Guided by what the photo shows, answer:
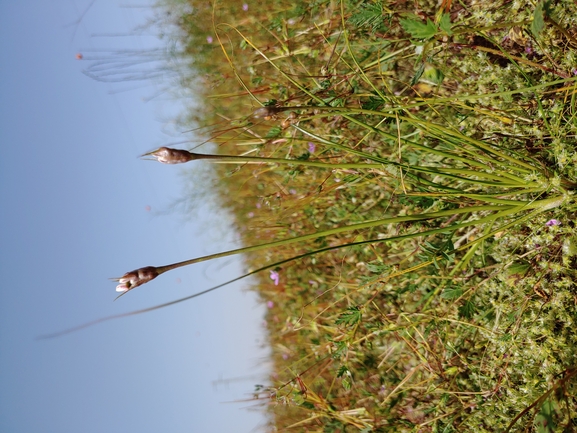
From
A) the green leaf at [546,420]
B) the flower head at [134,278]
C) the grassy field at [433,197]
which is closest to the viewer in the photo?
the flower head at [134,278]

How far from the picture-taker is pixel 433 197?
1.43 m

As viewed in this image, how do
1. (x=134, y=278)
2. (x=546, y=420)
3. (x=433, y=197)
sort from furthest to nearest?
(x=433, y=197) → (x=546, y=420) → (x=134, y=278)

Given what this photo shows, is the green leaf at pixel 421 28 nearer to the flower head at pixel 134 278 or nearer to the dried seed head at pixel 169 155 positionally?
the dried seed head at pixel 169 155

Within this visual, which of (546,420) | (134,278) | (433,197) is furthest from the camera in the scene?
(433,197)

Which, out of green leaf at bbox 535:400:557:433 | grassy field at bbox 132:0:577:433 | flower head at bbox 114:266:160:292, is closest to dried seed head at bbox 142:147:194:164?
grassy field at bbox 132:0:577:433

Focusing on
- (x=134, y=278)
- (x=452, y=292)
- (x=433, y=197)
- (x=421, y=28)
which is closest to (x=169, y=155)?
(x=134, y=278)

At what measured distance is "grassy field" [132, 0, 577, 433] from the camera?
124cm

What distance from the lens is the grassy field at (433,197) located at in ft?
4.07

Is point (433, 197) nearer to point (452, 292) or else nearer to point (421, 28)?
point (452, 292)

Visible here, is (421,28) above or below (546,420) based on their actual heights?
above

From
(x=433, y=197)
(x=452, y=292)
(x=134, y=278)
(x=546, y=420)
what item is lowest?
(x=452, y=292)

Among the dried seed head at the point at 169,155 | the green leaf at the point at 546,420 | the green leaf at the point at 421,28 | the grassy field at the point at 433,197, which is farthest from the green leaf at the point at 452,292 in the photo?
the dried seed head at the point at 169,155

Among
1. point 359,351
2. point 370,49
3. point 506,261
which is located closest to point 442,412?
point 359,351

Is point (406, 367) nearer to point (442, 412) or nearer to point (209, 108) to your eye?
point (442, 412)
